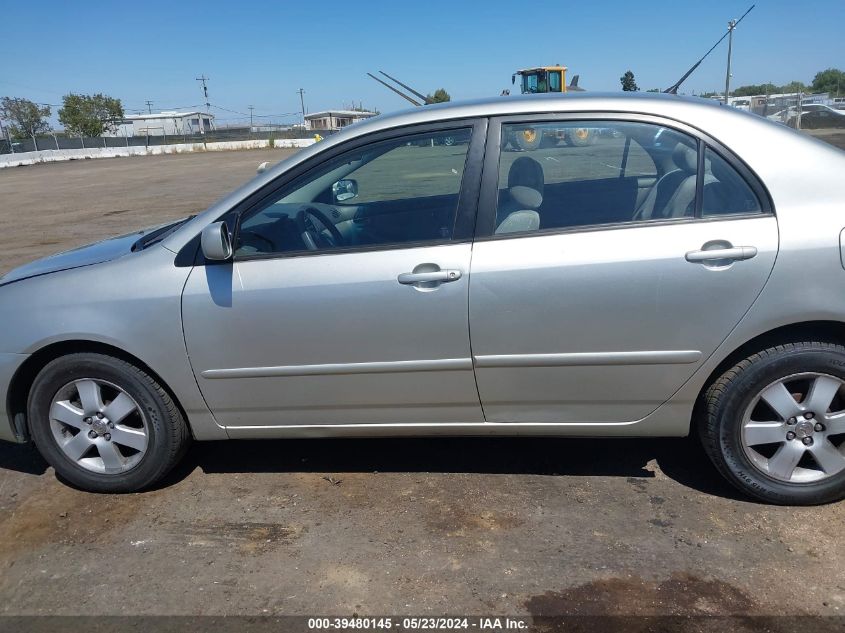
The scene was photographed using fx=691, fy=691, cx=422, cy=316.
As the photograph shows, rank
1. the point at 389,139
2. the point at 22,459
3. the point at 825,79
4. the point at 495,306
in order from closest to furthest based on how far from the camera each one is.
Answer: the point at 495,306 < the point at 389,139 < the point at 22,459 < the point at 825,79

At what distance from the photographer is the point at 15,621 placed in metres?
2.48

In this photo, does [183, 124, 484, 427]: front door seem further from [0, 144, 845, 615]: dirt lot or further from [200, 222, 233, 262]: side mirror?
[0, 144, 845, 615]: dirt lot

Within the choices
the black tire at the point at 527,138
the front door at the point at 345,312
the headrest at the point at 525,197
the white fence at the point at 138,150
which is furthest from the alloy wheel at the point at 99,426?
the white fence at the point at 138,150

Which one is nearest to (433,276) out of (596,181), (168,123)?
(596,181)

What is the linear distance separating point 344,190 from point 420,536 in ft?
5.77

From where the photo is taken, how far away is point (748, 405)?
2.82m

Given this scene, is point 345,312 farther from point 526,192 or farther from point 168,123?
point 168,123

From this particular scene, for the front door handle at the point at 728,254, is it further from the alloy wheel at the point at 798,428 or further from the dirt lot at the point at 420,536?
the dirt lot at the point at 420,536

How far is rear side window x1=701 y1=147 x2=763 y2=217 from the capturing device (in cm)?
275

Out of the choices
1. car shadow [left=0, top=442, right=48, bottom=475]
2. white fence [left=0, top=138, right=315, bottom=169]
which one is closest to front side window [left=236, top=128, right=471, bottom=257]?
car shadow [left=0, top=442, right=48, bottom=475]

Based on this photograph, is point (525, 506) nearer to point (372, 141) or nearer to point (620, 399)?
point (620, 399)

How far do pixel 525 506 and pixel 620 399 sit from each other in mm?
637

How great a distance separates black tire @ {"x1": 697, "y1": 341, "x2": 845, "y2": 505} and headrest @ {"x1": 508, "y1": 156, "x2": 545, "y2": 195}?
3.77 ft

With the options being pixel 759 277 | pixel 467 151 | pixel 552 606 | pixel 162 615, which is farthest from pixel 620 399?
pixel 162 615
